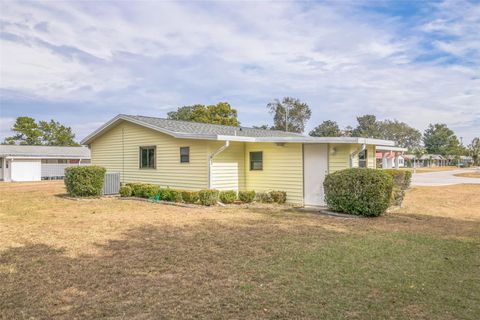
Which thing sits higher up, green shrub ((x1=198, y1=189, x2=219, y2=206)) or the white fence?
the white fence

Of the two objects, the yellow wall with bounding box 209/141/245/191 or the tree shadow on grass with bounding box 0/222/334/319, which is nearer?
the tree shadow on grass with bounding box 0/222/334/319

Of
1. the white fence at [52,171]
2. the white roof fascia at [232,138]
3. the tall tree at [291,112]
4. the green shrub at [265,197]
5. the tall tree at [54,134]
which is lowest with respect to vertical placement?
the green shrub at [265,197]

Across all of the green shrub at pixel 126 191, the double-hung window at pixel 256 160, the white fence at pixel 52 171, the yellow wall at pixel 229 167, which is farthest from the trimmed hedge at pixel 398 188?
the white fence at pixel 52 171

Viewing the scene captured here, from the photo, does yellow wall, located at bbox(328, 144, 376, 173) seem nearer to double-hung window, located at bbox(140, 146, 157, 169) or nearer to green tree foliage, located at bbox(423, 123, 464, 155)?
double-hung window, located at bbox(140, 146, 157, 169)

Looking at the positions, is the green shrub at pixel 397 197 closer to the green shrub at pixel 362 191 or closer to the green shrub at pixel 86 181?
the green shrub at pixel 362 191

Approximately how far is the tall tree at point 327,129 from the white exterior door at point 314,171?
52.7 meters

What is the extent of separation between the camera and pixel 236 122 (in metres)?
39.1

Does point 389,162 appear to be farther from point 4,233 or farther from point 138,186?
point 4,233

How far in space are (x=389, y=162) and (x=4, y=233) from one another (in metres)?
28.7

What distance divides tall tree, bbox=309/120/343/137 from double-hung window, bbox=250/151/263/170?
169ft

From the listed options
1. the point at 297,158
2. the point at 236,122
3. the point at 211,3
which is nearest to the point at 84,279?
the point at 297,158

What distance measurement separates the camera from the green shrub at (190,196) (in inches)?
483

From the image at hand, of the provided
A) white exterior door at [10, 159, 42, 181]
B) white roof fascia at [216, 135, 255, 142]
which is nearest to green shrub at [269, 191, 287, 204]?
white roof fascia at [216, 135, 255, 142]

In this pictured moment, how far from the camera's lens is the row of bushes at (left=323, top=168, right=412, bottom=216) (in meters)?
9.66
